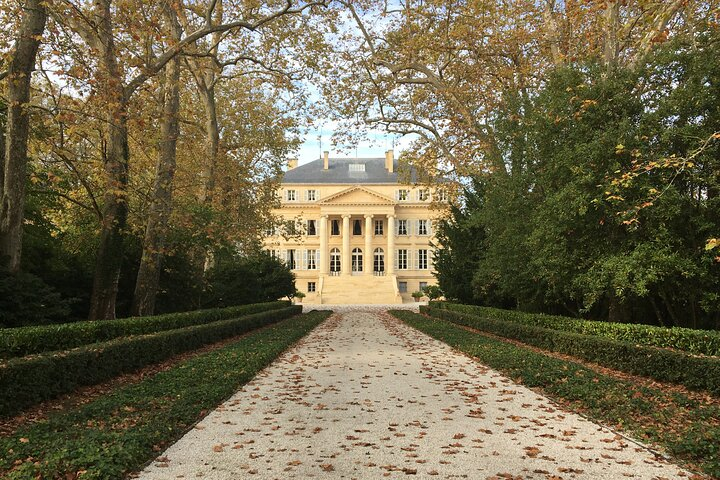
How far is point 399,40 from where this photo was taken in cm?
1923

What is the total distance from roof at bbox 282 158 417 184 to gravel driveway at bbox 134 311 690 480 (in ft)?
191

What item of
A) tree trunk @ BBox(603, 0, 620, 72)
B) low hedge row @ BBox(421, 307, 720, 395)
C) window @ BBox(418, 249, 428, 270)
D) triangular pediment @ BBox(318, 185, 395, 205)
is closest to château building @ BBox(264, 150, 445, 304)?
triangular pediment @ BBox(318, 185, 395, 205)

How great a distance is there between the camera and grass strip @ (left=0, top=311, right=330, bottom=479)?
14.5 feet

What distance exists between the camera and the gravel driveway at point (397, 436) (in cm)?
459

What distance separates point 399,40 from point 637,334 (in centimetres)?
1260

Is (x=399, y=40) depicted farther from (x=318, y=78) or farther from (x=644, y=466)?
(x=644, y=466)

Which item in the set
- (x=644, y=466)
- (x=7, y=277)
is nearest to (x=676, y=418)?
(x=644, y=466)

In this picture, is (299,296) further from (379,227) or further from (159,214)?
(159,214)

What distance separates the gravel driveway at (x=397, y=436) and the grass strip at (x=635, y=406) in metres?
0.28

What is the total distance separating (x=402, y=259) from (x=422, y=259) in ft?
7.42

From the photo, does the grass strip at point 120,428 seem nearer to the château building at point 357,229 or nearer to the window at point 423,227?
the château building at point 357,229

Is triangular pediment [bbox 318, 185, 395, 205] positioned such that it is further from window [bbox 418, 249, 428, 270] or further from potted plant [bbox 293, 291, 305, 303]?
potted plant [bbox 293, 291, 305, 303]

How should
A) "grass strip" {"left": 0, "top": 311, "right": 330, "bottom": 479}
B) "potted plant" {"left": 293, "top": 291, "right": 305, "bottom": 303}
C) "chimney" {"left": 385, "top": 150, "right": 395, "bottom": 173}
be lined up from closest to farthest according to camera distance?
1. "grass strip" {"left": 0, "top": 311, "right": 330, "bottom": 479}
2. "potted plant" {"left": 293, "top": 291, "right": 305, "bottom": 303}
3. "chimney" {"left": 385, "top": 150, "right": 395, "bottom": 173}

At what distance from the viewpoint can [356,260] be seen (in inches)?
2606
